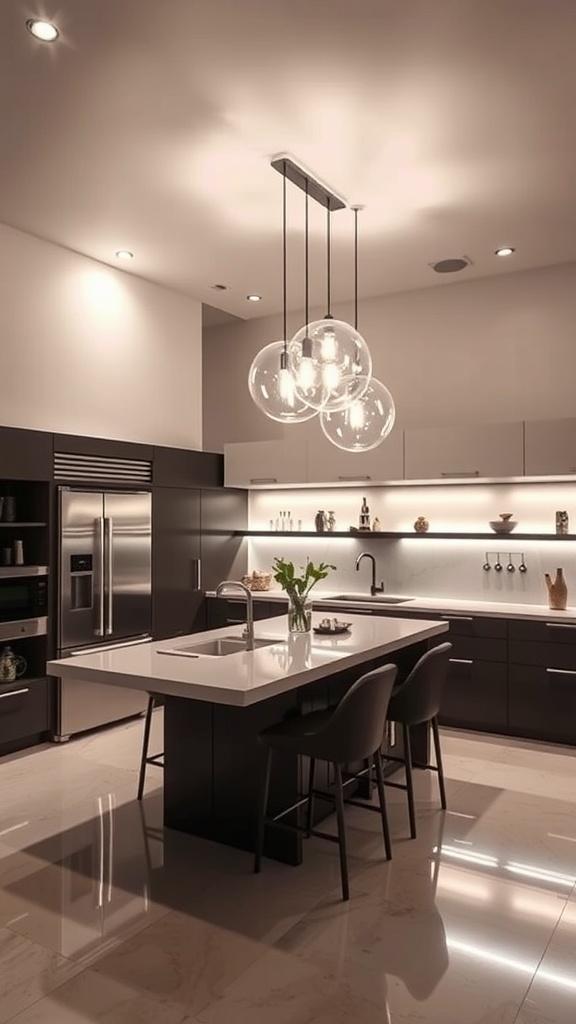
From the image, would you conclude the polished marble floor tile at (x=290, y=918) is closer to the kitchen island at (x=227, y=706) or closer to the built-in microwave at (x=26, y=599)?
the kitchen island at (x=227, y=706)

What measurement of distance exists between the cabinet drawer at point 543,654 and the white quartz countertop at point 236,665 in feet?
4.11

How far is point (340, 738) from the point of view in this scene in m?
2.88

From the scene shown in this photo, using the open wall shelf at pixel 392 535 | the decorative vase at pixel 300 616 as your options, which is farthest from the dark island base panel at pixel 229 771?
the open wall shelf at pixel 392 535

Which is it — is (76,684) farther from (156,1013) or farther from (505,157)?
(505,157)

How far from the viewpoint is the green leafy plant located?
361 cm

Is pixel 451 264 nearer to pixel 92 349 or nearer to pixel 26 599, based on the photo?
pixel 92 349

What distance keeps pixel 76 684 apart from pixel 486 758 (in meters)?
2.72

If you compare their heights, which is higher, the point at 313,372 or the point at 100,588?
the point at 313,372

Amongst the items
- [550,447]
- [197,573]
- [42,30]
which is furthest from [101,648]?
[42,30]

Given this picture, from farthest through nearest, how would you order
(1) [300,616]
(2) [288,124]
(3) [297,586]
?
(1) [300,616] < (3) [297,586] < (2) [288,124]

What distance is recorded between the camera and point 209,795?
334cm

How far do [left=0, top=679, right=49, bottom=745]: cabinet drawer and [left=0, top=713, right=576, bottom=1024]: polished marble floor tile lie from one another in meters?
0.62

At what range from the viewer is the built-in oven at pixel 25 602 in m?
4.61

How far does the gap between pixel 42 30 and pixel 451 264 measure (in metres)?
3.35
